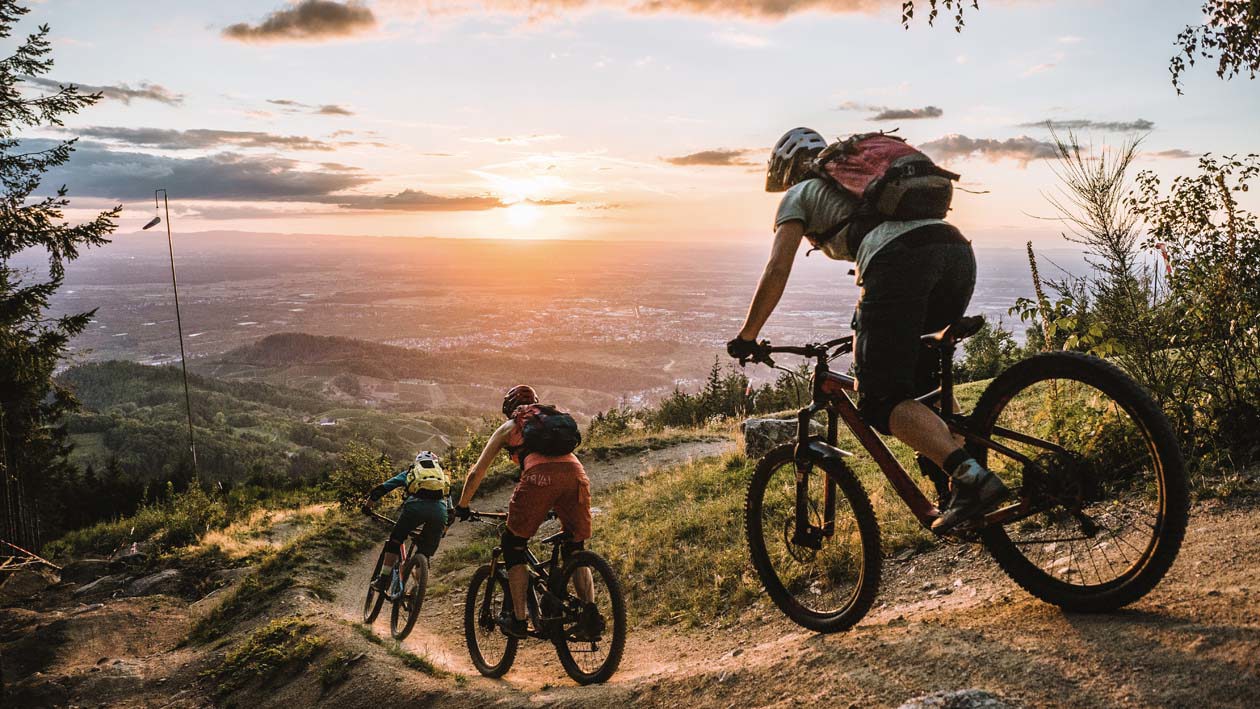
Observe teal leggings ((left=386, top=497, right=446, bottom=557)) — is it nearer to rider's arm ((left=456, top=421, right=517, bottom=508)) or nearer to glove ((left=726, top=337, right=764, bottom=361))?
rider's arm ((left=456, top=421, right=517, bottom=508))

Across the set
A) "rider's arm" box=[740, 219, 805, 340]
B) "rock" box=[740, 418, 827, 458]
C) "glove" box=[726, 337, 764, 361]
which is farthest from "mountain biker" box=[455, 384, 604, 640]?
"rock" box=[740, 418, 827, 458]

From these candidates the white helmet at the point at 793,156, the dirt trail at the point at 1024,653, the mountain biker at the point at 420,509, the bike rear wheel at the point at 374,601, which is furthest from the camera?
the bike rear wheel at the point at 374,601

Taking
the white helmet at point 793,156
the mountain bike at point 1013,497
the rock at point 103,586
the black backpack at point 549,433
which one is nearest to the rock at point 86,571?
the rock at point 103,586

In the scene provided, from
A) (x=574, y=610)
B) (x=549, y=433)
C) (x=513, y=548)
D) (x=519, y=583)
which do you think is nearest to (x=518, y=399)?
(x=549, y=433)

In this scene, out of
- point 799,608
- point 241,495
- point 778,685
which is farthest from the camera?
point 241,495

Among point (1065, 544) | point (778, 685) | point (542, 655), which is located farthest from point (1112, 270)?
point (542, 655)

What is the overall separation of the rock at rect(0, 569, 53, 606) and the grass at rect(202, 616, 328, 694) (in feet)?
32.7

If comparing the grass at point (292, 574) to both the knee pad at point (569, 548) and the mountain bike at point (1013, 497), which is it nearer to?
the knee pad at point (569, 548)

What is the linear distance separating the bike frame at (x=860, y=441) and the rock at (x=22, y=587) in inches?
650

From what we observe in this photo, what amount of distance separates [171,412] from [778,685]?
454ft

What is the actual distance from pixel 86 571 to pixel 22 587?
1071mm

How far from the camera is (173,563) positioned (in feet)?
45.8

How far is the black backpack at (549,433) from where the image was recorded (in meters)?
5.40

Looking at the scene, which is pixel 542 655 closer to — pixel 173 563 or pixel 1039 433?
pixel 1039 433
